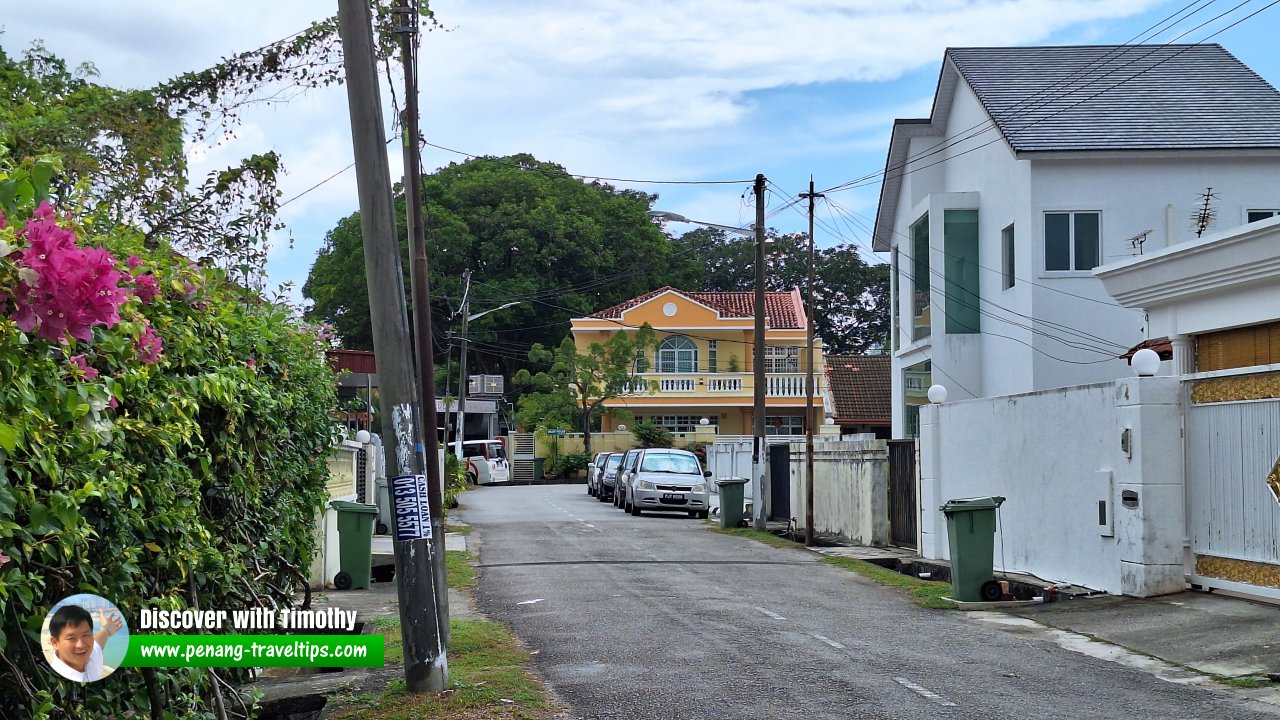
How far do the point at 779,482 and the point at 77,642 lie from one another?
24549 millimetres

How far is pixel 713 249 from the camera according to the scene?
7850 cm

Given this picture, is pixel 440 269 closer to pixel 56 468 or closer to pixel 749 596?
pixel 749 596

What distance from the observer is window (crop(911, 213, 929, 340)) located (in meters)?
28.2

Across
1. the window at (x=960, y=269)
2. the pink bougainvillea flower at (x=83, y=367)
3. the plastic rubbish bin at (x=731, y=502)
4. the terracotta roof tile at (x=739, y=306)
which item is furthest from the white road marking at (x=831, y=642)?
the terracotta roof tile at (x=739, y=306)

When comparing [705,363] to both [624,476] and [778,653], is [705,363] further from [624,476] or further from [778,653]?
[778,653]

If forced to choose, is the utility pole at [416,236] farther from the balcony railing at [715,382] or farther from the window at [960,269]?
the balcony railing at [715,382]

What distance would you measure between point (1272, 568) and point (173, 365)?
1012cm

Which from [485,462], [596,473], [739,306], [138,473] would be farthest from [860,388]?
[138,473]

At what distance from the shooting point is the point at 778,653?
10.6 metres

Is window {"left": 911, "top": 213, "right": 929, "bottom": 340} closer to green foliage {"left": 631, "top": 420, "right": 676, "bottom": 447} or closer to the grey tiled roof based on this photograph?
the grey tiled roof

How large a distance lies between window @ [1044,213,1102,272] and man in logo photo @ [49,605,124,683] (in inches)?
851

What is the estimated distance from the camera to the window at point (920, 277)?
A: 28203mm

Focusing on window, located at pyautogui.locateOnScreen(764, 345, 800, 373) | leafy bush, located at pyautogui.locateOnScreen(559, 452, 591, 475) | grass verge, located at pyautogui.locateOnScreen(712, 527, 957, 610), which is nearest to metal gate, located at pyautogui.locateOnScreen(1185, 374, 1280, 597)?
grass verge, located at pyautogui.locateOnScreen(712, 527, 957, 610)

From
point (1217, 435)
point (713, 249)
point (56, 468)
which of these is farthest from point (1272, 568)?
point (713, 249)
